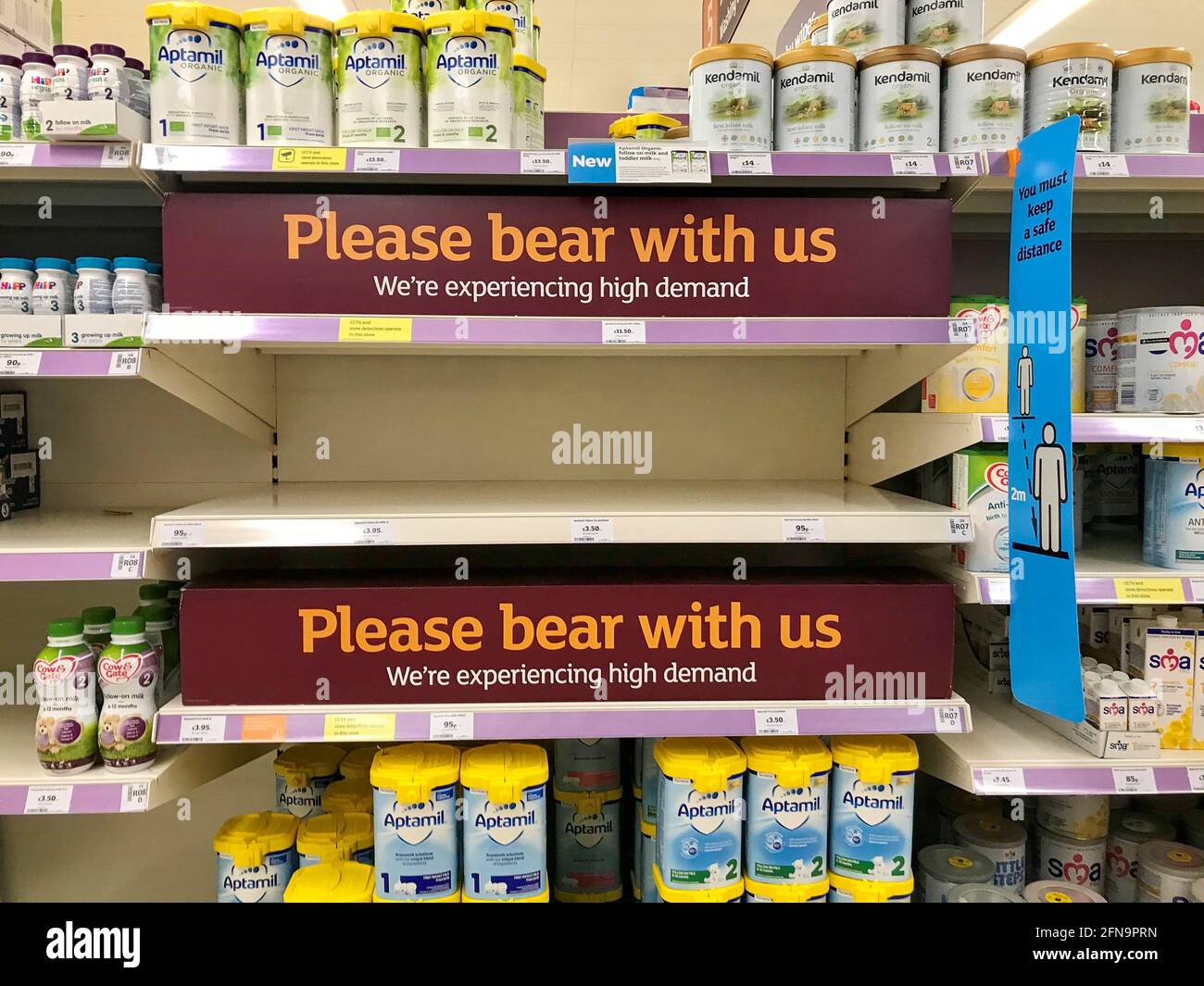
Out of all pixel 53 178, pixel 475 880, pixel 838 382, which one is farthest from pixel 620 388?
pixel 53 178

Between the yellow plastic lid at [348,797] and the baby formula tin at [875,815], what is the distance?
1.02 m

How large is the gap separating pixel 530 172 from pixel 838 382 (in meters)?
1.08

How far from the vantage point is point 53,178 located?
1.72 m

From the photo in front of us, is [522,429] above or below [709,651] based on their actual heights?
above

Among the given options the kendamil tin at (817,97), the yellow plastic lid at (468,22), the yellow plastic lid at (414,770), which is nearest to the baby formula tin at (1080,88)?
the kendamil tin at (817,97)

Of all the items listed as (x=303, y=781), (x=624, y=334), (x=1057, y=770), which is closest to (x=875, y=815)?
(x=1057, y=770)

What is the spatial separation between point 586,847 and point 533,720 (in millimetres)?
453

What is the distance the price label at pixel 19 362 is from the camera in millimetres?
1536

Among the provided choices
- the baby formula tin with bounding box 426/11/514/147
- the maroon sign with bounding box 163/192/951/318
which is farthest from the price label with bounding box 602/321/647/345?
the baby formula tin with bounding box 426/11/514/147

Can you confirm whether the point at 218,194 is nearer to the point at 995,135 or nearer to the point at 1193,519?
the point at 995,135

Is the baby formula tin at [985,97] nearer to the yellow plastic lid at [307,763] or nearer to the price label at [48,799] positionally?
the yellow plastic lid at [307,763]

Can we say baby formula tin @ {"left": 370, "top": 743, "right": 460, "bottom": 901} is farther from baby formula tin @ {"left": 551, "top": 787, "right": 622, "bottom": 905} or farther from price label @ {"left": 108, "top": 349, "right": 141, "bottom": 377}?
price label @ {"left": 108, "top": 349, "right": 141, "bottom": 377}

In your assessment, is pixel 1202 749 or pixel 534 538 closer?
pixel 534 538

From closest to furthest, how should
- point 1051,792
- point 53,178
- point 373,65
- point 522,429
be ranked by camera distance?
point 373,65 < point 1051,792 < point 53,178 < point 522,429
